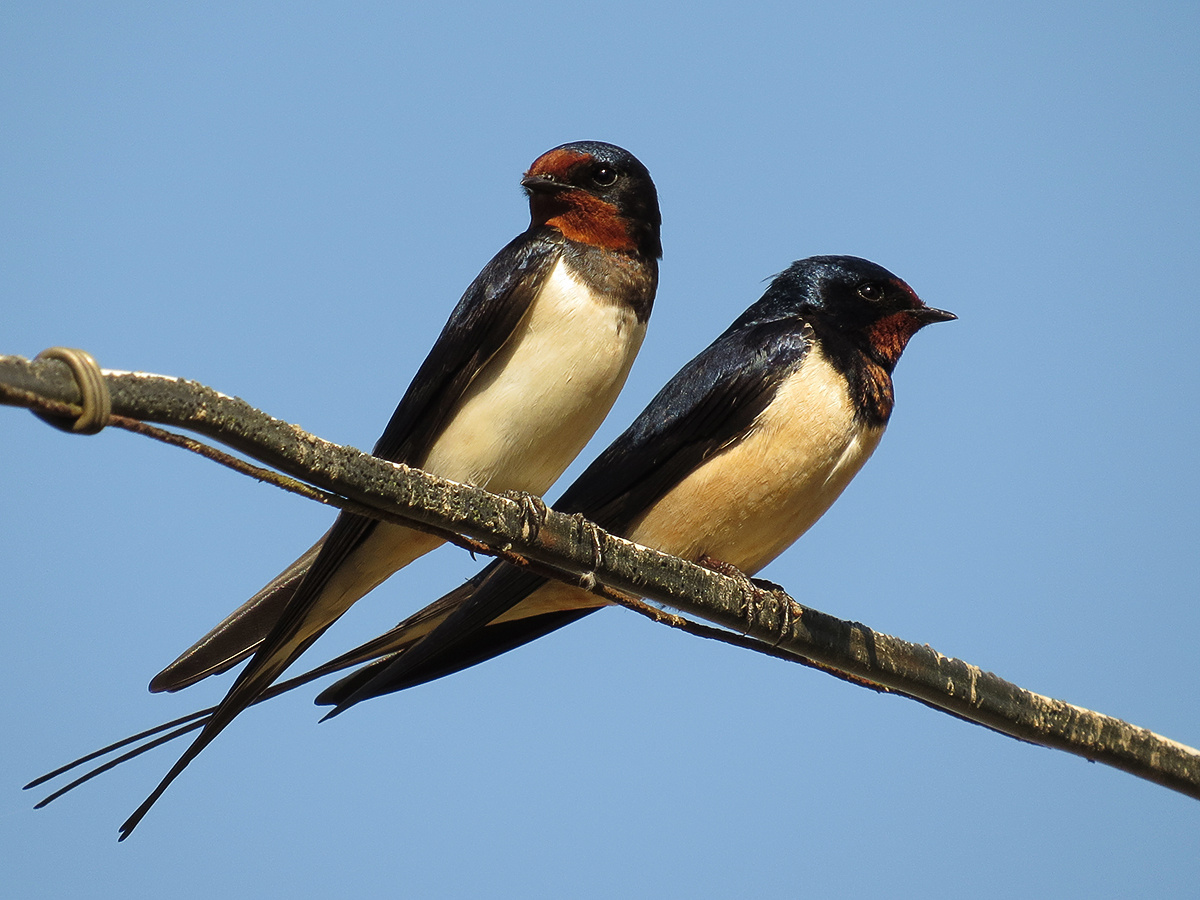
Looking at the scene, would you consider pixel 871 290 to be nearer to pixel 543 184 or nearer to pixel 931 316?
pixel 931 316

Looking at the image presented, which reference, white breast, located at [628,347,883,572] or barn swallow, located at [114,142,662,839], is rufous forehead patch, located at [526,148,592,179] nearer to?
barn swallow, located at [114,142,662,839]

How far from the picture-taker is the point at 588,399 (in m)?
3.87

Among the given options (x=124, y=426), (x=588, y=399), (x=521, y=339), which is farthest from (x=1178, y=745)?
(x=124, y=426)

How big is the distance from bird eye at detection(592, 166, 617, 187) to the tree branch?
52.7 inches

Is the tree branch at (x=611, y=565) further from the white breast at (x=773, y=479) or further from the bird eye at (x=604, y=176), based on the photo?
the bird eye at (x=604, y=176)

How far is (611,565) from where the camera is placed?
2762mm

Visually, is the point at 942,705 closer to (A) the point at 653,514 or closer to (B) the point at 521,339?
(A) the point at 653,514

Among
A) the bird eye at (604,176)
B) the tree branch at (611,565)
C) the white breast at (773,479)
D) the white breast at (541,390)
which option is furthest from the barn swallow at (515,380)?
the tree branch at (611,565)

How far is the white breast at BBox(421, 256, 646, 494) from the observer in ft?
12.6

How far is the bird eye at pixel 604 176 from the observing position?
13.8 ft

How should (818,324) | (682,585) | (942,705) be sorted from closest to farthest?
(682,585), (942,705), (818,324)

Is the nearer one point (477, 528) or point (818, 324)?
point (477, 528)

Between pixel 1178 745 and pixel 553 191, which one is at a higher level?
pixel 553 191

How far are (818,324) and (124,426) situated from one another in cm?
274
